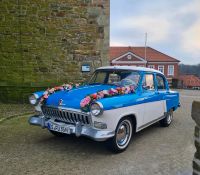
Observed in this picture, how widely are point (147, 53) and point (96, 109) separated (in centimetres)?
4821

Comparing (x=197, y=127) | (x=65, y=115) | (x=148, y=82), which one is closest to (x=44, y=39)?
(x=148, y=82)

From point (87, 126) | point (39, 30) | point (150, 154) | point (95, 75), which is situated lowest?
point (150, 154)

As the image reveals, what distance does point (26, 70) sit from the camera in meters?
10.1

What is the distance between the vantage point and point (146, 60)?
4988 cm

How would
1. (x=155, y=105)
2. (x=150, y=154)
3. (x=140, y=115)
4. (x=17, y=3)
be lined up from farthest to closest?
(x=17, y=3)
(x=155, y=105)
(x=140, y=115)
(x=150, y=154)

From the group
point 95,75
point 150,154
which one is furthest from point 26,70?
point 150,154

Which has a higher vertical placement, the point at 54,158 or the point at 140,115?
the point at 140,115

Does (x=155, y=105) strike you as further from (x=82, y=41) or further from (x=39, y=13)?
(x=39, y=13)

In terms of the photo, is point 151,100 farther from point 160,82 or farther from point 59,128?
point 59,128

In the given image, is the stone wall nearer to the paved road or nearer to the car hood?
the paved road

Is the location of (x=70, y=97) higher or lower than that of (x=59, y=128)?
higher

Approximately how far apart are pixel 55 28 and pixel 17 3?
1.68m

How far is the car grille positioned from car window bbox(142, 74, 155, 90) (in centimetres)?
175

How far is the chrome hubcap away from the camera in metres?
4.91
